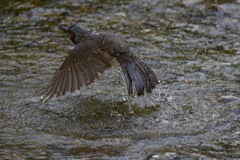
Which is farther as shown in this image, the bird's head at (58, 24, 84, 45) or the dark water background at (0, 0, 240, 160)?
the bird's head at (58, 24, 84, 45)

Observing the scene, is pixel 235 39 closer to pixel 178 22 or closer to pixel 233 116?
pixel 178 22

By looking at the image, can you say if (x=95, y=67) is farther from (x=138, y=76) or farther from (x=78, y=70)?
(x=138, y=76)

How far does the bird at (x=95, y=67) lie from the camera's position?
6.20 meters

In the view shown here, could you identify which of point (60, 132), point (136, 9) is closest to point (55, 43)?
point (136, 9)

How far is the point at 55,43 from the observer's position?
845 cm

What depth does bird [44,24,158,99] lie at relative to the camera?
6.20 meters

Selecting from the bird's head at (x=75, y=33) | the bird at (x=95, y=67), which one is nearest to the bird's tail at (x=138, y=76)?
the bird at (x=95, y=67)

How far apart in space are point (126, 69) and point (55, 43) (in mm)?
2251

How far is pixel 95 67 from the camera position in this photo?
644 cm

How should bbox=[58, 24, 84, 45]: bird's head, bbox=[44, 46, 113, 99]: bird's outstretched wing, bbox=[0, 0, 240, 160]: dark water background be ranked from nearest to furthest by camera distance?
bbox=[0, 0, 240, 160]: dark water background, bbox=[44, 46, 113, 99]: bird's outstretched wing, bbox=[58, 24, 84, 45]: bird's head

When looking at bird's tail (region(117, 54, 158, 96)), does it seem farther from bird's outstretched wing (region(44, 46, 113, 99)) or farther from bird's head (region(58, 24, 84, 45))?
bird's head (region(58, 24, 84, 45))

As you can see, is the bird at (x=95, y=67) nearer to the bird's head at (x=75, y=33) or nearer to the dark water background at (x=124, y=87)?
the bird's head at (x=75, y=33)

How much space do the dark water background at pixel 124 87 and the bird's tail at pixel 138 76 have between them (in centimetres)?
20

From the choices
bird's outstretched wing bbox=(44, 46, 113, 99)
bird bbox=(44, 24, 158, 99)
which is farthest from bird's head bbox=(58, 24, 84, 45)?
bird's outstretched wing bbox=(44, 46, 113, 99)
